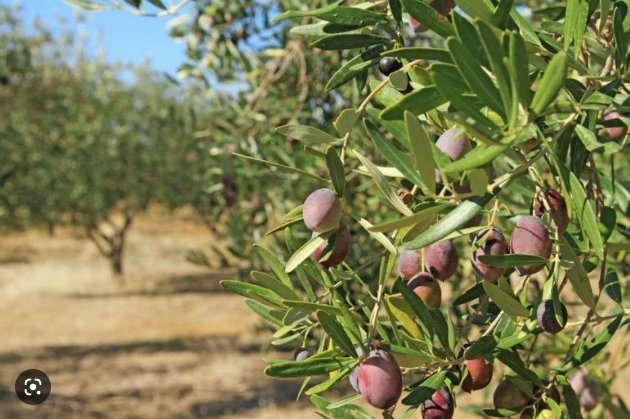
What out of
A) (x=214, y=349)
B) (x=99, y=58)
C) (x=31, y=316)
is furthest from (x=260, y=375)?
(x=99, y=58)

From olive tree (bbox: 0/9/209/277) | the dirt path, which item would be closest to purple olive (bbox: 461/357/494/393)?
the dirt path

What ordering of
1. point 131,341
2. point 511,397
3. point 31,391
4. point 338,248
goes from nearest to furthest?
point 338,248
point 511,397
point 31,391
point 131,341

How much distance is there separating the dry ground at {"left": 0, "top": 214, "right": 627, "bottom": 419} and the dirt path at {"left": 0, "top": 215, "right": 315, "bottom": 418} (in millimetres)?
14

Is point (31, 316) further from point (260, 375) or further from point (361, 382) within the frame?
point (361, 382)

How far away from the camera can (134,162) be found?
14484 millimetres

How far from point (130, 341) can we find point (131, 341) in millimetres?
13

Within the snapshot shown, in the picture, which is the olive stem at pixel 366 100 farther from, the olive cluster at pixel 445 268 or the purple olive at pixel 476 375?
the purple olive at pixel 476 375

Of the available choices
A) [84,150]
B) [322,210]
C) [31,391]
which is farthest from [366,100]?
[84,150]

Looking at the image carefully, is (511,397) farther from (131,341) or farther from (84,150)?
(84,150)

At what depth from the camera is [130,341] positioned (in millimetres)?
10445

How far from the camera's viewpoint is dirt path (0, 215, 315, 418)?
7.48 metres

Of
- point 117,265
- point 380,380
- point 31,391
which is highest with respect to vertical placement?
point 380,380

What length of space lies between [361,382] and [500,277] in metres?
0.19

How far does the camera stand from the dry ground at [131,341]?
24.5ft
